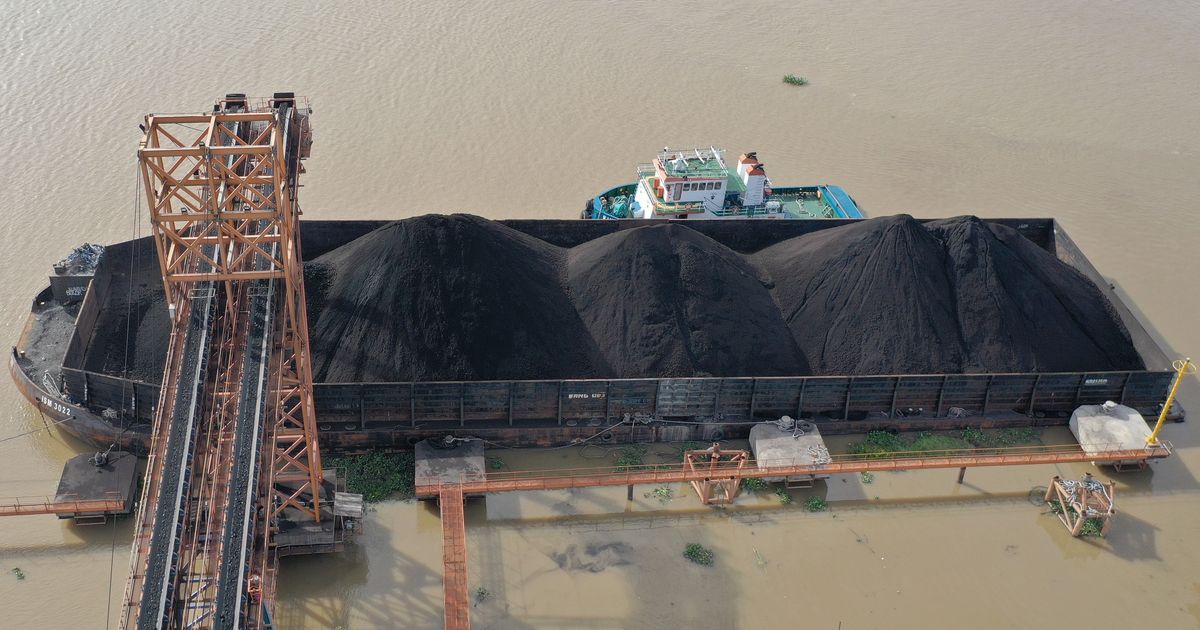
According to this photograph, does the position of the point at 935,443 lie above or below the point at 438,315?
below

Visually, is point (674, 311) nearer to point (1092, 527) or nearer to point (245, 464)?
point (1092, 527)

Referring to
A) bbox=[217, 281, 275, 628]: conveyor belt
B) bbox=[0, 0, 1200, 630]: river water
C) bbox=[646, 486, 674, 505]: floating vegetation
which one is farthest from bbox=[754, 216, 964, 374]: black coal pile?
bbox=[217, 281, 275, 628]: conveyor belt

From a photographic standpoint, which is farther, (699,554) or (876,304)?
(876,304)

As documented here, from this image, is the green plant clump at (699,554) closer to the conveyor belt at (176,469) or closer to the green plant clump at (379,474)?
the green plant clump at (379,474)

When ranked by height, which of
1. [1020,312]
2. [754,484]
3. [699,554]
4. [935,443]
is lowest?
[699,554]

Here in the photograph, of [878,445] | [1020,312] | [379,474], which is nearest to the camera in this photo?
[379,474]

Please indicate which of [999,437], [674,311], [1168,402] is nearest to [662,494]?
[674,311]

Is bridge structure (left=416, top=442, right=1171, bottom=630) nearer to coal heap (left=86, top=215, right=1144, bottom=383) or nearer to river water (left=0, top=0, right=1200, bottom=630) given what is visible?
river water (left=0, top=0, right=1200, bottom=630)

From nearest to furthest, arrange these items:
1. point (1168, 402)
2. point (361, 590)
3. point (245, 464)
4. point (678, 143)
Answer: point (245, 464) → point (361, 590) → point (1168, 402) → point (678, 143)
